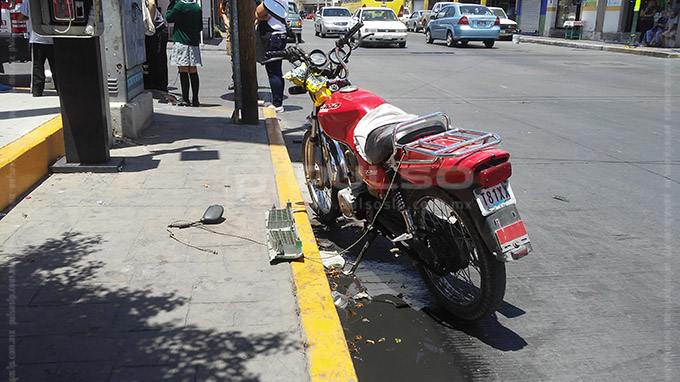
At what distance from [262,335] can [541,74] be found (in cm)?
1449

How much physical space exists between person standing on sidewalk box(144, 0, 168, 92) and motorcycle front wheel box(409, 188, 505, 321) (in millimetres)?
7816

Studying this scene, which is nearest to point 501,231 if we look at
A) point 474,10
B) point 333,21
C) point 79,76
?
point 79,76

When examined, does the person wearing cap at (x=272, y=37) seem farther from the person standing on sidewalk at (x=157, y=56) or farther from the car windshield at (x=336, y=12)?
the car windshield at (x=336, y=12)

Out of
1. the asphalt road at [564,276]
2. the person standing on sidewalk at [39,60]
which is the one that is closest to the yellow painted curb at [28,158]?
the person standing on sidewalk at [39,60]

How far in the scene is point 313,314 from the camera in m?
3.30

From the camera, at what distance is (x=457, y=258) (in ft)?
11.5

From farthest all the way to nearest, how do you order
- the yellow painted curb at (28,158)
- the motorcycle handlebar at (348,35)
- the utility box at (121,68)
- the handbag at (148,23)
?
the handbag at (148,23), the utility box at (121,68), the motorcycle handlebar at (348,35), the yellow painted curb at (28,158)

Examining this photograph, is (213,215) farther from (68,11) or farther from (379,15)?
(379,15)

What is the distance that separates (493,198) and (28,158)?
13.2 feet

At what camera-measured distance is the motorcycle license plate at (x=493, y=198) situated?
3.13 metres

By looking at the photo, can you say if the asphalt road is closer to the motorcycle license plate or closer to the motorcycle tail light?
the motorcycle license plate

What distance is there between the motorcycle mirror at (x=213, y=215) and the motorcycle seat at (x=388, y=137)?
1.37 meters

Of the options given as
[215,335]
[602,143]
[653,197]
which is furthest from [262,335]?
[602,143]

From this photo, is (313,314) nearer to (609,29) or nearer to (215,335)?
(215,335)
